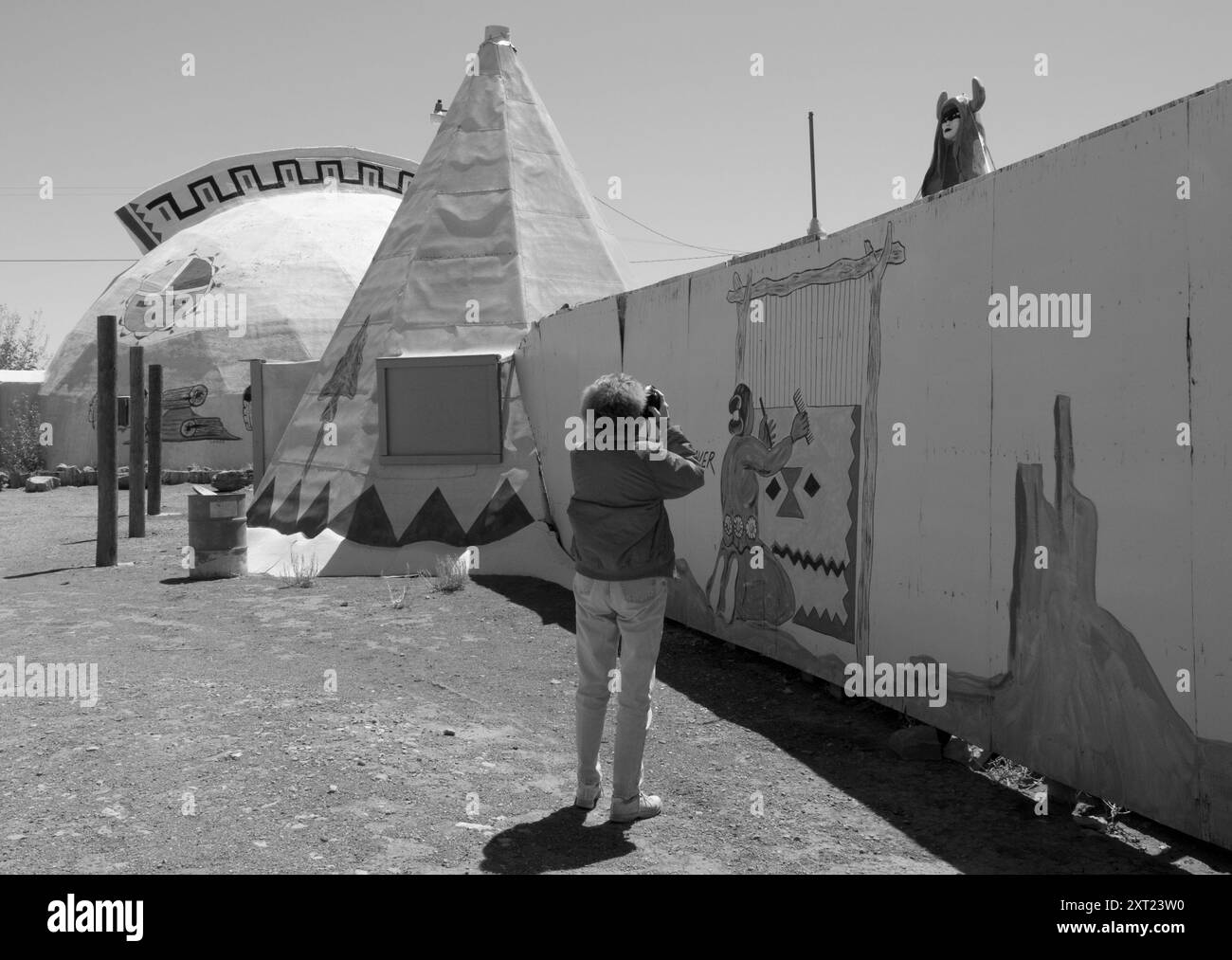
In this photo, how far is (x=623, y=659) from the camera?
13.7 ft

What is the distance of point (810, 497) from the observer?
630 cm

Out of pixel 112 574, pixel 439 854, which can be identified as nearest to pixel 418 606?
pixel 112 574

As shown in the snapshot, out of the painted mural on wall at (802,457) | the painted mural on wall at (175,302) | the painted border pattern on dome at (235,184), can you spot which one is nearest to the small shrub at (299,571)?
the painted mural on wall at (802,457)

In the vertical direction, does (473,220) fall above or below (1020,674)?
above

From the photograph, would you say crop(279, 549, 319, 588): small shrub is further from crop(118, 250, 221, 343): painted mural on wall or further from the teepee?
crop(118, 250, 221, 343): painted mural on wall

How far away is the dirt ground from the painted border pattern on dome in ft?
80.5

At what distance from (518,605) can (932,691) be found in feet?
15.2

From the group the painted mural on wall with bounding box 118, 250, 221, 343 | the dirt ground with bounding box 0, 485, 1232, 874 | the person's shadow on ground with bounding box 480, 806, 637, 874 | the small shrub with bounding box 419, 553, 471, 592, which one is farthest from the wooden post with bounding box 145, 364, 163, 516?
the person's shadow on ground with bounding box 480, 806, 637, 874

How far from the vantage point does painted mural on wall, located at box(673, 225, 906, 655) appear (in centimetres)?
580

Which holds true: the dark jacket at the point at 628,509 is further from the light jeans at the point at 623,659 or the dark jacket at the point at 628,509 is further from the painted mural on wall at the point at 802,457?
the painted mural on wall at the point at 802,457

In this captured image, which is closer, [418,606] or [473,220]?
[418,606]

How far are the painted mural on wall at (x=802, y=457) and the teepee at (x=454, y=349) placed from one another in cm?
387

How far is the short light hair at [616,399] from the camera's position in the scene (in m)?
4.10

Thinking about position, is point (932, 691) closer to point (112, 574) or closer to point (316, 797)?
point (316, 797)
